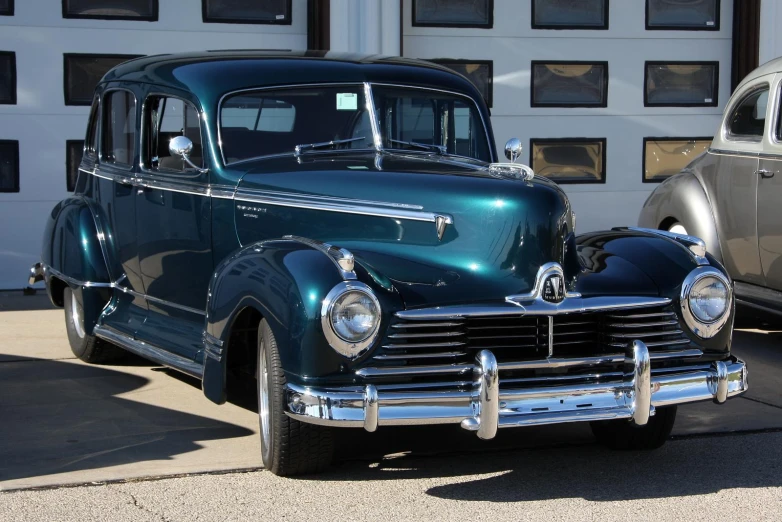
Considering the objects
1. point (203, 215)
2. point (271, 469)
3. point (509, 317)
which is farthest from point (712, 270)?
point (203, 215)

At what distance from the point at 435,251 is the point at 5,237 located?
223 inches

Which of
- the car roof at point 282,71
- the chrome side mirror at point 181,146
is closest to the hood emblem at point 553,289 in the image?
the car roof at point 282,71

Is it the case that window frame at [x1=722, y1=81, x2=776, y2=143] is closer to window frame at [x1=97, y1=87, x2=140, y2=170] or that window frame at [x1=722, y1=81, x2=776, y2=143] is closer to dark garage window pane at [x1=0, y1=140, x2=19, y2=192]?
window frame at [x1=97, y1=87, x2=140, y2=170]

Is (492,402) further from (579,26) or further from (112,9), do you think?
(579,26)

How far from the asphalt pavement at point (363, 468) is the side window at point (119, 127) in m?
1.26

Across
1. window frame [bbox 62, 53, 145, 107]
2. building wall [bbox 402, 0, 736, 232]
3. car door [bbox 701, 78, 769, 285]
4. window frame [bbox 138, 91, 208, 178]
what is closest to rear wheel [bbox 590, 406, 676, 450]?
window frame [bbox 138, 91, 208, 178]

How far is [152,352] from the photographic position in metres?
5.40

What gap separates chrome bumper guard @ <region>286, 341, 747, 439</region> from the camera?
381 cm

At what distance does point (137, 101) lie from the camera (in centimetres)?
587

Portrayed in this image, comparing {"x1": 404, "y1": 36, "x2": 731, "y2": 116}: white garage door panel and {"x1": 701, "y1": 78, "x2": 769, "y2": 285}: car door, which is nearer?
{"x1": 701, "y1": 78, "x2": 769, "y2": 285}: car door

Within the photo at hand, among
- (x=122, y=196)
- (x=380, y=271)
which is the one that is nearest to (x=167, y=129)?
(x=122, y=196)

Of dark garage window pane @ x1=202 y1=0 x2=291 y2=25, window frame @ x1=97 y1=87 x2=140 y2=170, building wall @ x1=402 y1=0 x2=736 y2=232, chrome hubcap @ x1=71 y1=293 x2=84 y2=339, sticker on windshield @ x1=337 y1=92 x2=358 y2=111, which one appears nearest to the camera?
sticker on windshield @ x1=337 y1=92 x2=358 y2=111

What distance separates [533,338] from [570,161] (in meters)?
6.00

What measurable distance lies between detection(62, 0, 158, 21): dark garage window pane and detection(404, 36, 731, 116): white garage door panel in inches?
82.6
